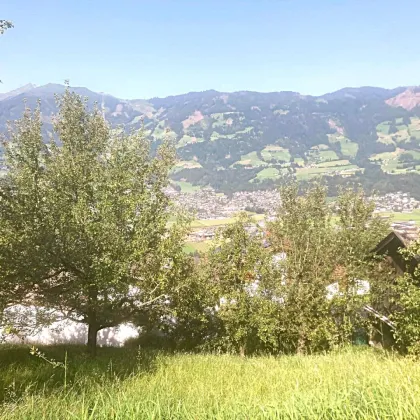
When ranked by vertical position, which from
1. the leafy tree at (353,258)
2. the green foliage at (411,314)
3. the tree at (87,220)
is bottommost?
the leafy tree at (353,258)

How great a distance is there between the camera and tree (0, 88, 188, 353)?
45.4 ft

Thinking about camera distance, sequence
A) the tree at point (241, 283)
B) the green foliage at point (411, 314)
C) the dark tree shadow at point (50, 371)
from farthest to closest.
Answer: the tree at point (241, 283)
the green foliage at point (411, 314)
the dark tree shadow at point (50, 371)

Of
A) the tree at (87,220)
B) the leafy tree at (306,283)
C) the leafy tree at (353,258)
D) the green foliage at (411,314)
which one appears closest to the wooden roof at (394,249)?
the leafy tree at (353,258)

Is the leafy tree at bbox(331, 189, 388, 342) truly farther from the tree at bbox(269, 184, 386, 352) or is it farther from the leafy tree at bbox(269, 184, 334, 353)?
the leafy tree at bbox(269, 184, 334, 353)

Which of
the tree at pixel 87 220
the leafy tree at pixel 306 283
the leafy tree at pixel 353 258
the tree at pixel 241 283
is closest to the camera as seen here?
the tree at pixel 87 220

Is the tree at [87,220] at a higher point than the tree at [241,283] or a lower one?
higher

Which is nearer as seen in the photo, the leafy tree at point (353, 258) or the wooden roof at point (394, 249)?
the leafy tree at point (353, 258)

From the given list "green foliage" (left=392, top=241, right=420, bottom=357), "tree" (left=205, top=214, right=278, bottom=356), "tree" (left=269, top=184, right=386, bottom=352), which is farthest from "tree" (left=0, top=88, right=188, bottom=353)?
"green foliage" (left=392, top=241, right=420, bottom=357)

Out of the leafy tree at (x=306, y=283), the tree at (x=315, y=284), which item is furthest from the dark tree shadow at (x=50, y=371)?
the tree at (x=315, y=284)

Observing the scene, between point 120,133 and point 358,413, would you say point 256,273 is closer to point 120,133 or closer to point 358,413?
point 120,133

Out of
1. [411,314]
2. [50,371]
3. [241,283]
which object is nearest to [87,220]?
[50,371]

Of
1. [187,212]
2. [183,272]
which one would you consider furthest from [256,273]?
[187,212]

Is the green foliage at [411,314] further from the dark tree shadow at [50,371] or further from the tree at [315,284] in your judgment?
the dark tree shadow at [50,371]

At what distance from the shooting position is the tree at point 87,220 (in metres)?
13.8
